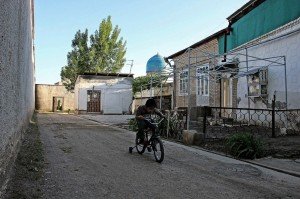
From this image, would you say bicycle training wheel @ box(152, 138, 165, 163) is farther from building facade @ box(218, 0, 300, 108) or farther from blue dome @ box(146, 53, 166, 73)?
blue dome @ box(146, 53, 166, 73)

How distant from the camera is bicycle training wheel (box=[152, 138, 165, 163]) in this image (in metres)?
8.26

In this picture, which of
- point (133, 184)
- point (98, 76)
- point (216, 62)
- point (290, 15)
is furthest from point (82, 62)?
point (133, 184)

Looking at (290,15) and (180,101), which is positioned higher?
(290,15)

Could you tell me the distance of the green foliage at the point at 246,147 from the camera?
30.6ft

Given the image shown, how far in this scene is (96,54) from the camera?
47.9 m

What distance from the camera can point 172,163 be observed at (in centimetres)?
829

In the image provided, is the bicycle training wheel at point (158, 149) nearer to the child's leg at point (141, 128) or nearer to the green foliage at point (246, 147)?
the child's leg at point (141, 128)

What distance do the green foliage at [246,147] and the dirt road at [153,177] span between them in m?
0.49

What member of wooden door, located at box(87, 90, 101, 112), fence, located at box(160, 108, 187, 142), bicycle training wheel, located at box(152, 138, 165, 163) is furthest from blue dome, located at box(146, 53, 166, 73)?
bicycle training wheel, located at box(152, 138, 165, 163)

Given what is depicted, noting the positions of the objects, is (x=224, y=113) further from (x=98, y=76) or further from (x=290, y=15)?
(x=98, y=76)

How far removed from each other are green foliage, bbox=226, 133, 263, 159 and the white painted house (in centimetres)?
2741

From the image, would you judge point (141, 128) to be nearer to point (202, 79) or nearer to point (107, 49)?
point (202, 79)

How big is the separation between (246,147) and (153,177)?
11.9 ft

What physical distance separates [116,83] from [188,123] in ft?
83.2
